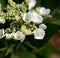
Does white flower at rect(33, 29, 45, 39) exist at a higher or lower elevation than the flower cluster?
lower

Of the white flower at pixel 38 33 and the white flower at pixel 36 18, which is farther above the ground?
the white flower at pixel 36 18

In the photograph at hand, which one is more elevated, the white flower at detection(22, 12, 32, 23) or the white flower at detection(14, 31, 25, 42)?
the white flower at detection(22, 12, 32, 23)

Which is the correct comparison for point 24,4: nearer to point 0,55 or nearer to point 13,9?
point 13,9

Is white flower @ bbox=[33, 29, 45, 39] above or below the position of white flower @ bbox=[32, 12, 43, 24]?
below

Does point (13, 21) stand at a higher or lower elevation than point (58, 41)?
higher

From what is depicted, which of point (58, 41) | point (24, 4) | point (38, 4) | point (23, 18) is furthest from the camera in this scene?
point (58, 41)

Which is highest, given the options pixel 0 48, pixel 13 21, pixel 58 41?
pixel 13 21

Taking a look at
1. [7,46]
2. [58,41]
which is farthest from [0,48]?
[58,41]

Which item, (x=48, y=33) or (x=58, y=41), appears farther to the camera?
(x=58, y=41)
